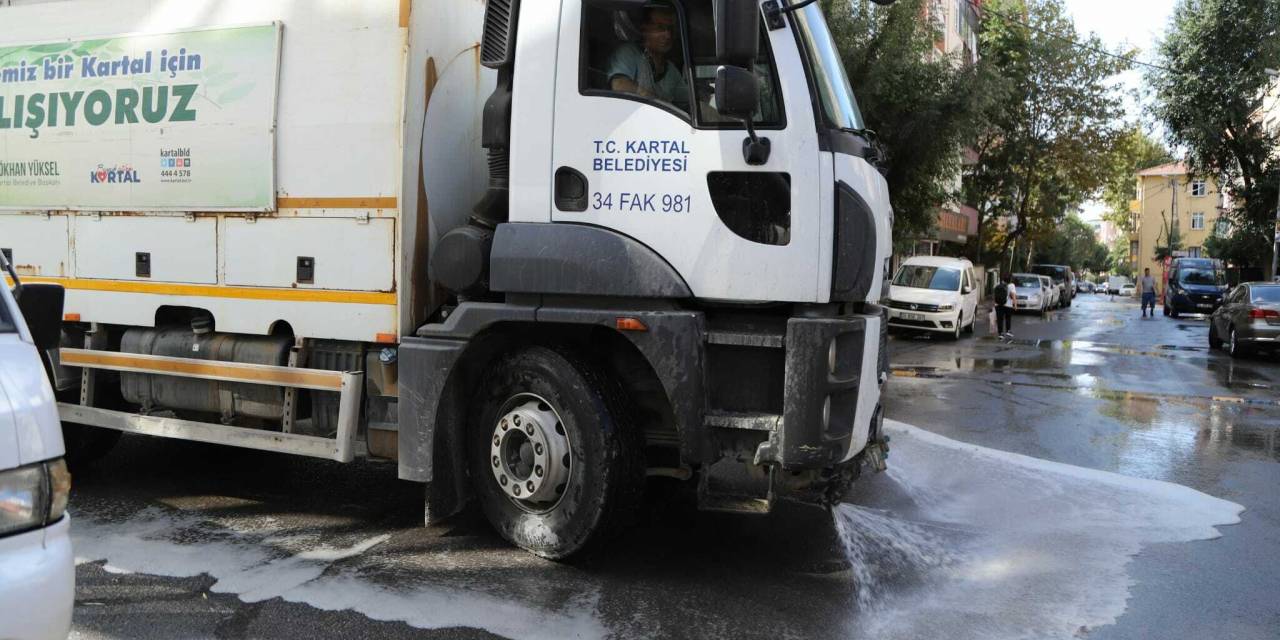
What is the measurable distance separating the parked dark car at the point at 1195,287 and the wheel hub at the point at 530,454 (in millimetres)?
35040

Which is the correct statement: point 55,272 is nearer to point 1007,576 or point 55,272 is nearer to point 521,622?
point 521,622

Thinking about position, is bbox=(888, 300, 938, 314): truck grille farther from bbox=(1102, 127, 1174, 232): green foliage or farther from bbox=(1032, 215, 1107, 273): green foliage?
bbox=(1032, 215, 1107, 273): green foliage

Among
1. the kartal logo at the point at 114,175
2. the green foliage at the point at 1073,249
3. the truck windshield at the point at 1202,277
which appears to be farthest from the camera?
the green foliage at the point at 1073,249

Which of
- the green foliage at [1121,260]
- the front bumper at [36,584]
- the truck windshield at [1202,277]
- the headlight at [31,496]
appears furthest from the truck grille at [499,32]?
the green foliage at [1121,260]

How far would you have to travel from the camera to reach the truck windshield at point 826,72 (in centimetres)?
491

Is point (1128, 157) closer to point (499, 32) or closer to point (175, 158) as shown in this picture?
point (499, 32)

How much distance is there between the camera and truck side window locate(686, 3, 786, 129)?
4770 mm

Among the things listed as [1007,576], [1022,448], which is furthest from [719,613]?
[1022,448]

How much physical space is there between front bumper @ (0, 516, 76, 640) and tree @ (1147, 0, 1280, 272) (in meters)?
35.4

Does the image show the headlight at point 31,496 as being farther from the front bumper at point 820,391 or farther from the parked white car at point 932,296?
the parked white car at point 932,296

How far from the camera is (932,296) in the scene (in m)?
22.0

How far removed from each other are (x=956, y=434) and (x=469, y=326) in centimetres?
599

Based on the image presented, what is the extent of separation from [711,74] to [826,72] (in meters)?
0.65

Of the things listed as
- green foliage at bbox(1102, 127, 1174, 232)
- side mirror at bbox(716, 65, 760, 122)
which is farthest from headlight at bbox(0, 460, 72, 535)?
green foliage at bbox(1102, 127, 1174, 232)
